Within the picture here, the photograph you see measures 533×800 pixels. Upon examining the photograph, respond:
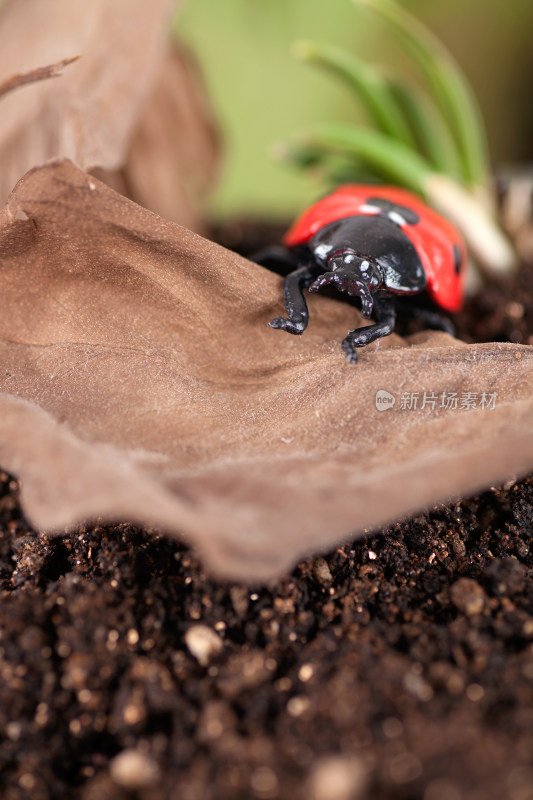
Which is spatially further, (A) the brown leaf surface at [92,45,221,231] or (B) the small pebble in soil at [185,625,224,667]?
(A) the brown leaf surface at [92,45,221,231]

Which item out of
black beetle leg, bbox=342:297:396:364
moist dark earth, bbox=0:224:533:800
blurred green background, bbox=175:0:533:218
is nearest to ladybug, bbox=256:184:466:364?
black beetle leg, bbox=342:297:396:364

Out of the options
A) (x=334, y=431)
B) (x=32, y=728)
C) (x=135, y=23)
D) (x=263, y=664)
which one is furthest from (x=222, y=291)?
(x=135, y=23)

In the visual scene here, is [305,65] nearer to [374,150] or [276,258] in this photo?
[374,150]

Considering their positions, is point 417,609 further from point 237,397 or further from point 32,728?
point 32,728

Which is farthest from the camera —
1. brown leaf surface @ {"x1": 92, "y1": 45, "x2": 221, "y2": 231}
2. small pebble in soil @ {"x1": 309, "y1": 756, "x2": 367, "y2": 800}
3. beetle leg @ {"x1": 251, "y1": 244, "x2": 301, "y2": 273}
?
brown leaf surface @ {"x1": 92, "y1": 45, "x2": 221, "y2": 231}

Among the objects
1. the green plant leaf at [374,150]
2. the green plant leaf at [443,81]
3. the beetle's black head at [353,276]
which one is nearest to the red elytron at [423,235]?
the beetle's black head at [353,276]

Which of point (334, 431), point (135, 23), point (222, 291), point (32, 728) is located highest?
point (135, 23)

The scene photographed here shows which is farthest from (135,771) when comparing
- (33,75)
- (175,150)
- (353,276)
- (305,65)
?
(305,65)

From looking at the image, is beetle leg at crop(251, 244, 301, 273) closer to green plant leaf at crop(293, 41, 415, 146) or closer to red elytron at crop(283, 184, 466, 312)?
red elytron at crop(283, 184, 466, 312)
